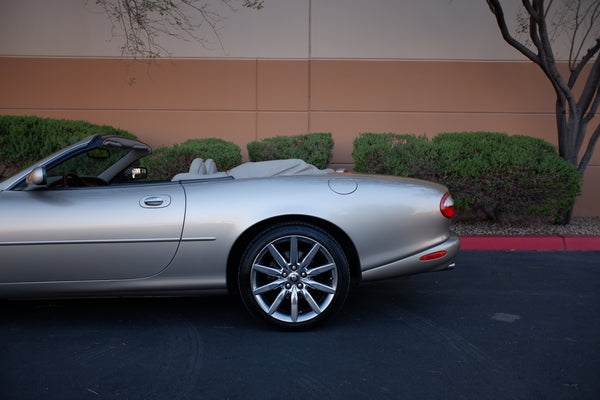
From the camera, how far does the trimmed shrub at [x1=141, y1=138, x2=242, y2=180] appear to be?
22.1 feet

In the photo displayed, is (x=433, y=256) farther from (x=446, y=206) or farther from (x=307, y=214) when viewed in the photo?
(x=307, y=214)

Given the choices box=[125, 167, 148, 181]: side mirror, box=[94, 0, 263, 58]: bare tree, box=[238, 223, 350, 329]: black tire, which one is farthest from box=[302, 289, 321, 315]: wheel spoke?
box=[94, 0, 263, 58]: bare tree

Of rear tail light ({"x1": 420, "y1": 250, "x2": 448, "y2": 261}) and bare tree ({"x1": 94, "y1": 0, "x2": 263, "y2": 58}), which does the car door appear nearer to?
rear tail light ({"x1": 420, "y1": 250, "x2": 448, "y2": 261})

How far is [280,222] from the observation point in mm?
3131

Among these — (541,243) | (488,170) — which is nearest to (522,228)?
(541,243)

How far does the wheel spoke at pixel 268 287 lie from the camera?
3068mm

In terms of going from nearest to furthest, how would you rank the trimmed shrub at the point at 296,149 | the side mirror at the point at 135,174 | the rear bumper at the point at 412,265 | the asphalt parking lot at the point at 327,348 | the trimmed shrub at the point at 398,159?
the asphalt parking lot at the point at 327,348 → the rear bumper at the point at 412,265 → the side mirror at the point at 135,174 → the trimmed shrub at the point at 398,159 → the trimmed shrub at the point at 296,149

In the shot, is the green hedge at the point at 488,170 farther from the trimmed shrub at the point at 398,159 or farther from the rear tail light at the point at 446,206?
the rear tail light at the point at 446,206

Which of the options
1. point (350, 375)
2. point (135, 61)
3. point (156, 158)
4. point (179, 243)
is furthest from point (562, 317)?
point (135, 61)

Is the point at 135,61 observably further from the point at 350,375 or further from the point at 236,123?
the point at 350,375

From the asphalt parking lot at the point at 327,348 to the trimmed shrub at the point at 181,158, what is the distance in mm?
3145

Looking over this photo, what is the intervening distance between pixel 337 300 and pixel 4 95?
25.4 ft

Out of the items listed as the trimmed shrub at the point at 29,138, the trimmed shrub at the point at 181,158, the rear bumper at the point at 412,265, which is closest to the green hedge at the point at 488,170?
the trimmed shrub at the point at 181,158

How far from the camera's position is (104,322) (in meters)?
3.36
